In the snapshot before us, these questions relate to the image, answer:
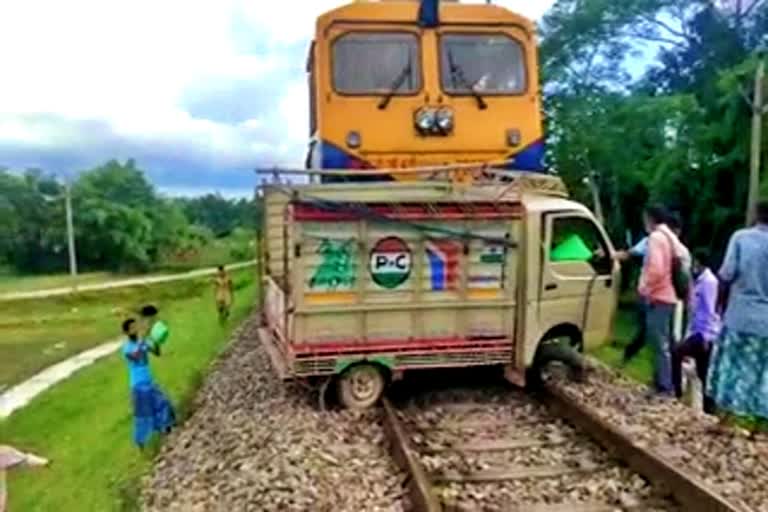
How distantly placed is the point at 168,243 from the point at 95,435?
67.6 meters

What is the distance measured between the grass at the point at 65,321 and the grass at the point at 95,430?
7.19 meters

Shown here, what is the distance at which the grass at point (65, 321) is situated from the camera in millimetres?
29516

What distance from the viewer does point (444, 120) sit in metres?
10.4

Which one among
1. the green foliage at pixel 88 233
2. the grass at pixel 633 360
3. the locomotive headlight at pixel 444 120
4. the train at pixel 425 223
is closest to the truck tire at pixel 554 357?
the train at pixel 425 223

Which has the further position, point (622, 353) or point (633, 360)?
point (633, 360)

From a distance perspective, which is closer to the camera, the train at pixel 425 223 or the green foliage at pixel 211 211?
the train at pixel 425 223

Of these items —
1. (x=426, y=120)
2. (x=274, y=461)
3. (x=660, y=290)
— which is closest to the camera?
(x=274, y=461)

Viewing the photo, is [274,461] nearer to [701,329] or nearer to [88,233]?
[701,329]

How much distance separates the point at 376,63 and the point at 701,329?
4.48 m

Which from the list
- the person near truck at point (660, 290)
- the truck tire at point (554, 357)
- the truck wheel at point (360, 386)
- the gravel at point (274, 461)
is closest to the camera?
the gravel at point (274, 461)

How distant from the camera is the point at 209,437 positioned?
8.68 metres

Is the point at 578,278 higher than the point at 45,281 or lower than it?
higher

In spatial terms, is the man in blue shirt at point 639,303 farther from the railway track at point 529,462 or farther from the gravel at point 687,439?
the railway track at point 529,462

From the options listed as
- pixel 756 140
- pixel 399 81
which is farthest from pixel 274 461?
pixel 756 140
